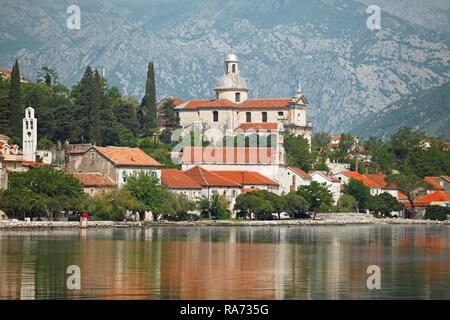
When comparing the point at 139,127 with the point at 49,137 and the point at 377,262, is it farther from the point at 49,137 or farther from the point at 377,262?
the point at 377,262

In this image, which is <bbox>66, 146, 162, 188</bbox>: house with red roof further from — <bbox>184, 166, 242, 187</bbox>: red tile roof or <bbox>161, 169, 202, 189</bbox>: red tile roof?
<bbox>184, 166, 242, 187</bbox>: red tile roof

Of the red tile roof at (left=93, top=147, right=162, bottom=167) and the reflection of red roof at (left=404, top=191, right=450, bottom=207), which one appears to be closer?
the red tile roof at (left=93, top=147, right=162, bottom=167)

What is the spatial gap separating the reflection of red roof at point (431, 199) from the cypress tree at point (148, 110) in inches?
917

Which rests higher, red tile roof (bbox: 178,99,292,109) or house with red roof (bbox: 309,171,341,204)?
red tile roof (bbox: 178,99,292,109)

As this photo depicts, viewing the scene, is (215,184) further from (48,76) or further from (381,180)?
(48,76)

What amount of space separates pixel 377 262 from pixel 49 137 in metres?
55.6

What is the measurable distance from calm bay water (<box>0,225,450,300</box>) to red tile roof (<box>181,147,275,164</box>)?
1319 inches

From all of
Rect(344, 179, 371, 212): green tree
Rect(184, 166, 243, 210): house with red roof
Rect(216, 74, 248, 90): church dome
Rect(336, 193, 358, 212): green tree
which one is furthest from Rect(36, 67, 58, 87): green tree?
Rect(336, 193, 358, 212): green tree

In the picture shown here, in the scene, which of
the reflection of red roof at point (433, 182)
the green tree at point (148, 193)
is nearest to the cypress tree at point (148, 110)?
the reflection of red roof at point (433, 182)

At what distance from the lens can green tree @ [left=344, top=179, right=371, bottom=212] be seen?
110625 mm

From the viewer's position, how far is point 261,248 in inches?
2345

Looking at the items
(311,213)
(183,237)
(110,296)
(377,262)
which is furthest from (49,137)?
(110,296)

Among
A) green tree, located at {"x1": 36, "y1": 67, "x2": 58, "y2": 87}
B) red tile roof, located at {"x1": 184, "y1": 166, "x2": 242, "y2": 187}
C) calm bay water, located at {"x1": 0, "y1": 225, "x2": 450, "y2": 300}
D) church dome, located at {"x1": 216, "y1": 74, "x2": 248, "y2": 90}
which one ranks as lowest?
calm bay water, located at {"x1": 0, "y1": 225, "x2": 450, "y2": 300}

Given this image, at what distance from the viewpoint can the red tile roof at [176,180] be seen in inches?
3676
